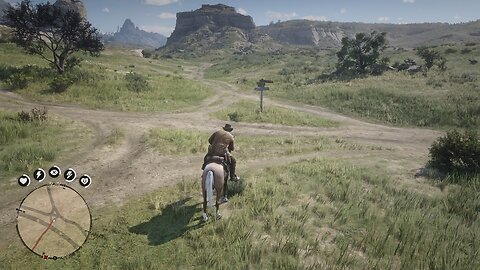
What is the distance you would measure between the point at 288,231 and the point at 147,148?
976 centimetres

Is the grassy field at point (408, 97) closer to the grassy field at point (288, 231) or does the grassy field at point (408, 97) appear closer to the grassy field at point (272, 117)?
the grassy field at point (272, 117)

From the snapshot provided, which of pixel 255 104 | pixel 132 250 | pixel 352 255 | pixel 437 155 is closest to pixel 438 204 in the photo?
pixel 437 155

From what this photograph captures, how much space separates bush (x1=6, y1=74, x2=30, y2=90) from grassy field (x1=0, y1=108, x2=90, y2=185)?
30.5 feet

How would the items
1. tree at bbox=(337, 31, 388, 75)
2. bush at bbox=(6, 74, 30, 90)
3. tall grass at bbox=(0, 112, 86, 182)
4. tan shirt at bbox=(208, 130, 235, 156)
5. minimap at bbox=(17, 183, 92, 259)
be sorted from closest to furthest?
minimap at bbox=(17, 183, 92, 259) < tan shirt at bbox=(208, 130, 235, 156) < tall grass at bbox=(0, 112, 86, 182) < bush at bbox=(6, 74, 30, 90) < tree at bbox=(337, 31, 388, 75)

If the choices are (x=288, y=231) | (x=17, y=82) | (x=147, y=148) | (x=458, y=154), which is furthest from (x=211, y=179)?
(x=17, y=82)

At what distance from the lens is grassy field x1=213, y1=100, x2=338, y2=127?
2855 centimetres

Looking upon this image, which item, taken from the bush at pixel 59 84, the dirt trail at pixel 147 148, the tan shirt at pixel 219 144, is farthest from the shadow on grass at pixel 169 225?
the bush at pixel 59 84

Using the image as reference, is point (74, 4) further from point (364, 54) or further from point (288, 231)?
point (288, 231)

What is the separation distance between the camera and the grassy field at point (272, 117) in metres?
28.5

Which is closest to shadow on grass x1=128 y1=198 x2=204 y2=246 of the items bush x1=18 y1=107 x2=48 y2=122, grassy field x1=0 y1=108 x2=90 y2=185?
grassy field x1=0 y1=108 x2=90 y2=185

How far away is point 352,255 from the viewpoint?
9297 mm

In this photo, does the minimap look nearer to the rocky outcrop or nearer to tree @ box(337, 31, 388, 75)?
tree @ box(337, 31, 388, 75)

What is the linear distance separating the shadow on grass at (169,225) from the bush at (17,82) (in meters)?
24.6

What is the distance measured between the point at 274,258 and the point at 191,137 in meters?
12.5
